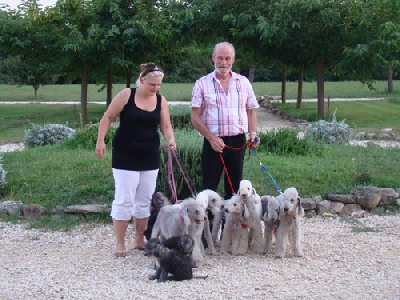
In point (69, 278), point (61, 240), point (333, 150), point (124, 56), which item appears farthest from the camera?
point (124, 56)

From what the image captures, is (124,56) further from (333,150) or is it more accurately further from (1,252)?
(1,252)

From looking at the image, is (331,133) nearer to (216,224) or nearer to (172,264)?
(216,224)

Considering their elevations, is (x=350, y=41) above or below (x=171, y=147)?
above

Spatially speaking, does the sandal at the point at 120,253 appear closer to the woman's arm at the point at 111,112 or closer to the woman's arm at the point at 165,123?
the woman's arm at the point at 111,112

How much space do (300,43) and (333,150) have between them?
8.25 metres

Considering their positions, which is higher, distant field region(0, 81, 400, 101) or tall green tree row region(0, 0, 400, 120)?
tall green tree row region(0, 0, 400, 120)

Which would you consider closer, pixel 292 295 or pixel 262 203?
pixel 292 295

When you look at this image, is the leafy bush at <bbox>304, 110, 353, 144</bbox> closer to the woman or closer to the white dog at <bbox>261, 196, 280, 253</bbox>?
the white dog at <bbox>261, 196, 280, 253</bbox>

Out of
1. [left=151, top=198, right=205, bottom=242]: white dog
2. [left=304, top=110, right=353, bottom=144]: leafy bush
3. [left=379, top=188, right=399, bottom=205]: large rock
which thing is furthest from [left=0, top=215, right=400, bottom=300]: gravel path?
[left=304, top=110, right=353, bottom=144]: leafy bush

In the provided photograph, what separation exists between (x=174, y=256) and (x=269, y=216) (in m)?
1.21

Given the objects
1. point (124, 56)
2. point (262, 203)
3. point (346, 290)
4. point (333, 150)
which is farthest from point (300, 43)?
point (346, 290)

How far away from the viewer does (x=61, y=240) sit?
699 cm

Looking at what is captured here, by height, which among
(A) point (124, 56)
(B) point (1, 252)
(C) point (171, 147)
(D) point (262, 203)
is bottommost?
(B) point (1, 252)

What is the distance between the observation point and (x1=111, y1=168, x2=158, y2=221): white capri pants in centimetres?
598
